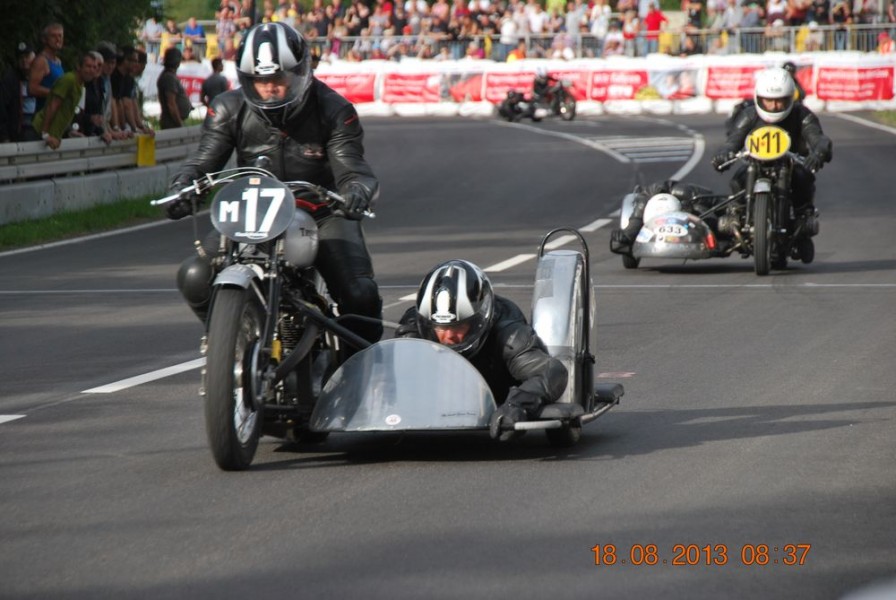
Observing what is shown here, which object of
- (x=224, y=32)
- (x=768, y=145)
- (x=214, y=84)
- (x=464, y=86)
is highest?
(x=224, y=32)

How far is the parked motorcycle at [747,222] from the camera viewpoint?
14.6 meters

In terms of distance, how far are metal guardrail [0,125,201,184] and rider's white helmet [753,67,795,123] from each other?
303 inches

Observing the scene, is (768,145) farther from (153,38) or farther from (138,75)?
(153,38)

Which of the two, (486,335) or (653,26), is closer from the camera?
(486,335)

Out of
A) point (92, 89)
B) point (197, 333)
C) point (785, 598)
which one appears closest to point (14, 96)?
point (92, 89)

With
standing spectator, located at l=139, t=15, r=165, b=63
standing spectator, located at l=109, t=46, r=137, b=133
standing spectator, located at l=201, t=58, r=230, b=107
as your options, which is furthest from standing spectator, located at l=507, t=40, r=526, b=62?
standing spectator, located at l=109, t=46, r=137, b=133

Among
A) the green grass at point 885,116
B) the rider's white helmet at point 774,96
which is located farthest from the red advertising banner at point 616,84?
the rider's white helmet at point 774,96

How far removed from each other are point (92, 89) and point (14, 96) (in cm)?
182

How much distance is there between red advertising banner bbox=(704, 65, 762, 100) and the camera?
4106cm

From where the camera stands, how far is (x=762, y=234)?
14.2 m

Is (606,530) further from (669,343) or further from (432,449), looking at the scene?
(669,343)

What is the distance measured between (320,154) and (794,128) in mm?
8485

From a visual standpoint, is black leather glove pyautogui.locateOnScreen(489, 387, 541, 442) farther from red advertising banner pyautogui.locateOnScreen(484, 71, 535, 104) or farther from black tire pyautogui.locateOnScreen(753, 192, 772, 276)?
red advertising banner pyautogui.locateOnScreen(484, 71, 535, 104)

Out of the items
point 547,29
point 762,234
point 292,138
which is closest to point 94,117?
point 762,234
